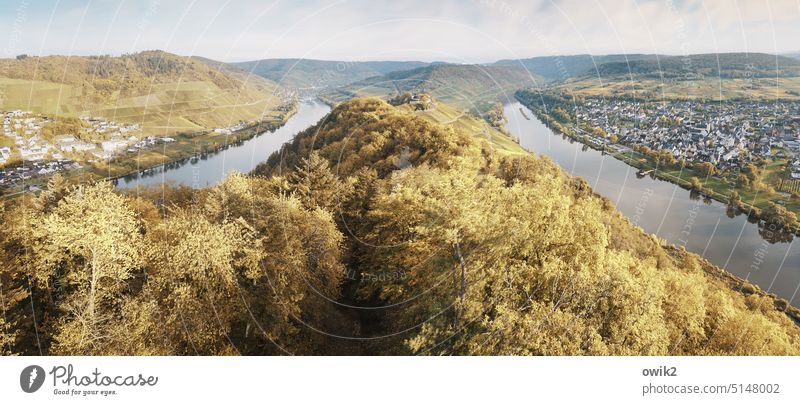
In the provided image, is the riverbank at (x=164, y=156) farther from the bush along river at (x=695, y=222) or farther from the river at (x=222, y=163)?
the bush along river at (x=695, y=222)

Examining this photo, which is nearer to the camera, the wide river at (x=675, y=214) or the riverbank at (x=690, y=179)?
the wide river at (x=675, y=214)

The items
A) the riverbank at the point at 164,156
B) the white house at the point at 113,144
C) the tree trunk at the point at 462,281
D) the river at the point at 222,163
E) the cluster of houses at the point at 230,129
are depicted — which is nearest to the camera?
the tree trunk at the point at 462,281

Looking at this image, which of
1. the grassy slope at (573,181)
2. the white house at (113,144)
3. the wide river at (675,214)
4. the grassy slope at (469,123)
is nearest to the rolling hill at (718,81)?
the wide river at (675,214)

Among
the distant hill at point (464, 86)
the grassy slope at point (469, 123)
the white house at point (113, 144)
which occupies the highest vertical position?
the distant hill at point (464, 86)
